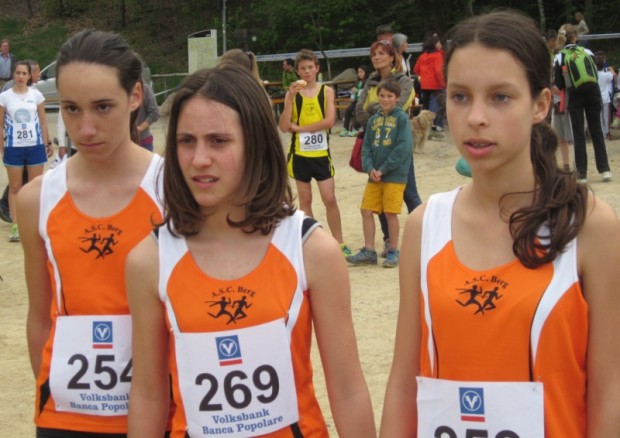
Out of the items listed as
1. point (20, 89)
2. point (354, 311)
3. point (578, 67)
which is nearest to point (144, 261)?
point (354, 311)

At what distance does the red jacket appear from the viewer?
1911 centimetres

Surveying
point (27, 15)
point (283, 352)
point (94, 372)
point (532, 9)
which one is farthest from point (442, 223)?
point (27, 15)

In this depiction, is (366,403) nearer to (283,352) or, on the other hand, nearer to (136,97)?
(283,352)

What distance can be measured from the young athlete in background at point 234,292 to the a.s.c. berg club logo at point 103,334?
25cm

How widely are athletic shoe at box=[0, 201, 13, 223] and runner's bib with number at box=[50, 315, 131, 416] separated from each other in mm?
9668

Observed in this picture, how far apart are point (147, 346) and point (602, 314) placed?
125 cm

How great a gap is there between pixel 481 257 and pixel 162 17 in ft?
132

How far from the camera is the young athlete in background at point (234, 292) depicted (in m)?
2.57

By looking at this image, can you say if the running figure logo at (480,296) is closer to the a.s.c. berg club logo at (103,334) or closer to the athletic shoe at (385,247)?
the a.s.c. berg club logo at (103,334)

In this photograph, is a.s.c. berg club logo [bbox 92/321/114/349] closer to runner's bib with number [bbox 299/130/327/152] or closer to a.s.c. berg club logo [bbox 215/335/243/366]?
a.s.c. berg club logo [bbox 215/335/243/366]

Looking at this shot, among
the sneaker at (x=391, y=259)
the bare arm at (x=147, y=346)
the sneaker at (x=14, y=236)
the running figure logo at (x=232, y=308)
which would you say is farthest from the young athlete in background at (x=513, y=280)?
the sneaker at (x=14, y=236)

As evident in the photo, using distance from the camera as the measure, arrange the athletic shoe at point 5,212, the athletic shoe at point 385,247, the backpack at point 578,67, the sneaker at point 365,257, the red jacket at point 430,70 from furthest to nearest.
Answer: the red jacket at point 430,70 < the backpack at point 578,67 < the athletic shoe at point 5,212 < the athletic shoe at point 385,247 < the sneaker at point 365,257

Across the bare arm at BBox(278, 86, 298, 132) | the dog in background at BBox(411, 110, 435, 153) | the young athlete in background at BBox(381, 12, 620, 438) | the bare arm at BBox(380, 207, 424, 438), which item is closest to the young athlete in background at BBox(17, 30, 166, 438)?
the bare arm at BBox(380, 207, 424, 438)

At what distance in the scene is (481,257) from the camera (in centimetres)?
244
